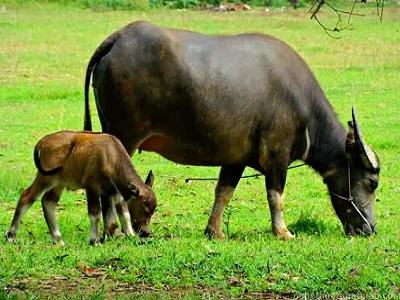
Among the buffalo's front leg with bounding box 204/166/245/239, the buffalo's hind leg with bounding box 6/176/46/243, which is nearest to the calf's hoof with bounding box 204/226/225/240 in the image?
the buffalo's front leg with bounding box 204/166/245/239

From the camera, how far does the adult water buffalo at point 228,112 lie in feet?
30.2

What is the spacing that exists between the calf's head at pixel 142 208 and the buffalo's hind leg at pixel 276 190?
136 centimetres

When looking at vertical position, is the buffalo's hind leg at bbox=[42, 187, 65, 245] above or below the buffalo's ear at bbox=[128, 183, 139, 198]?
below

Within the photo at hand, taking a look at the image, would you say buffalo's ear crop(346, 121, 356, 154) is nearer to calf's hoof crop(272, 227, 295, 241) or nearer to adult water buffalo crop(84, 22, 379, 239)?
adult water buffalo crop(84, 22, 379, 239)

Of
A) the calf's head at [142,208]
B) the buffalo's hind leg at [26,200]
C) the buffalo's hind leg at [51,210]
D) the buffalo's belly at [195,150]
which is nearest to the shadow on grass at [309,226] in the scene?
the buffalo's belly at [195,150]

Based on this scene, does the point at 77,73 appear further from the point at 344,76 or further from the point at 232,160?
the point at 232,160

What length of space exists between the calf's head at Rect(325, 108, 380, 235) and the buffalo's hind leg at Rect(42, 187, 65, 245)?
278cm

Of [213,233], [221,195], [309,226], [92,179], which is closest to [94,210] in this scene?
[92,179]

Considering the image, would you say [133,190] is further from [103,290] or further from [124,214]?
[103,290]

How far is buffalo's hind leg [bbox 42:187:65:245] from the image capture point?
344 inches

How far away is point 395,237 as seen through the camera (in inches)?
372

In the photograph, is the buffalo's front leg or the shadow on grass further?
the shadow on grass

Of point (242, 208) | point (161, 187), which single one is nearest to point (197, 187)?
point (161, 187)

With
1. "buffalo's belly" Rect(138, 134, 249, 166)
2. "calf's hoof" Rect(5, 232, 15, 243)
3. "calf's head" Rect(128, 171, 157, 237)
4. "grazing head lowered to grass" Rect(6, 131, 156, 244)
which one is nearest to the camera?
"grazing head lowered to grass" Rect(6, 131, 156, 244)
